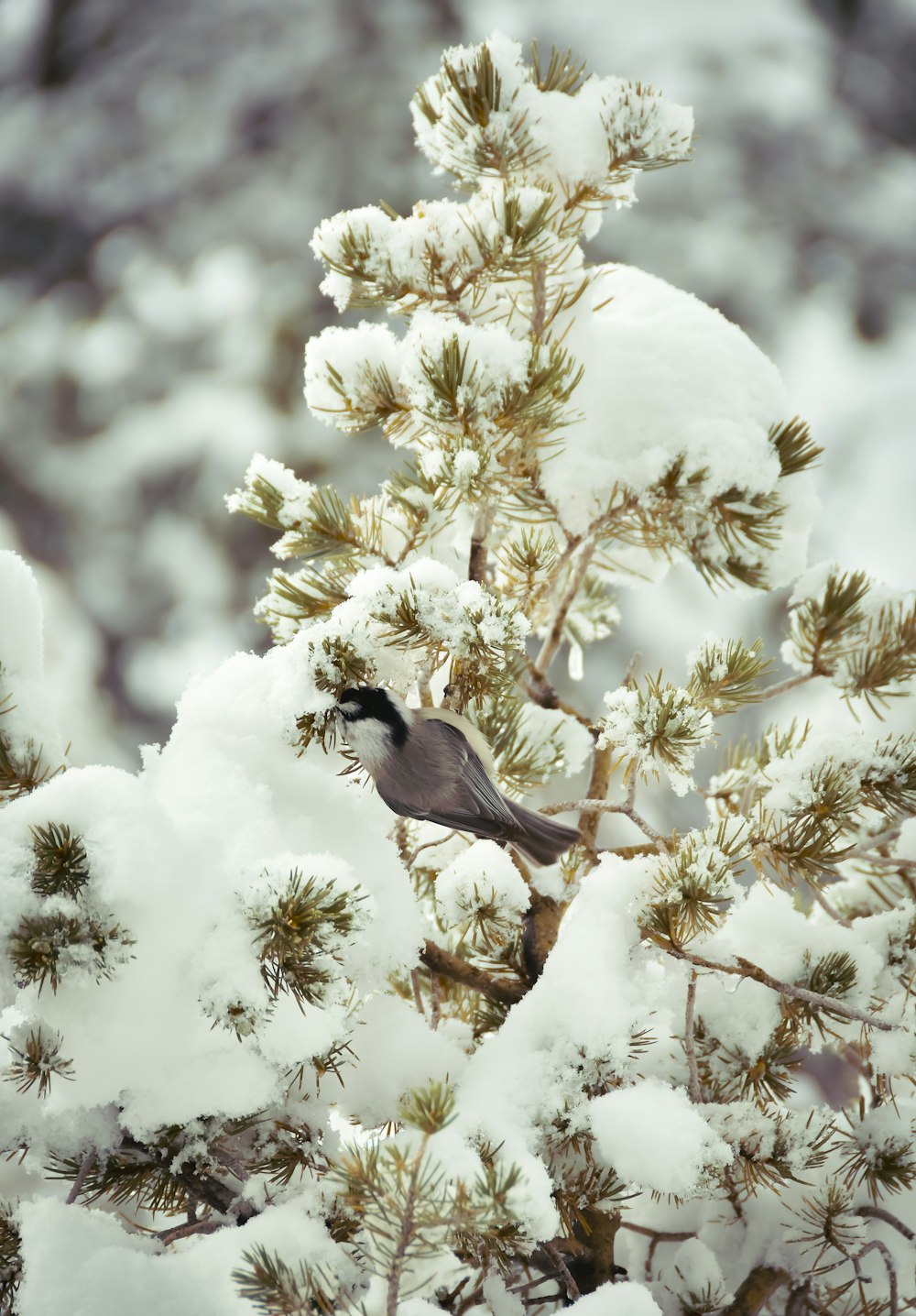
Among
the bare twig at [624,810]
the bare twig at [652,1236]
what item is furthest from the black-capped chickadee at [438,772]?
the bare twig at [652,1236]

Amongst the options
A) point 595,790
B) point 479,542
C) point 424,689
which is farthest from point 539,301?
point 595,790

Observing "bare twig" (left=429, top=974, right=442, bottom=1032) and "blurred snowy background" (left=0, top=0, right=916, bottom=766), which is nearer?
"bare twig" (left=429, top=974, right=442, bottom=1032)

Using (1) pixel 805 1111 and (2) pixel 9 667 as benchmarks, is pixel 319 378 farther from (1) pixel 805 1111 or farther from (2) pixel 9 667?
(1) pixel 805 1111

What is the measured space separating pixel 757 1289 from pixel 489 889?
435 mm

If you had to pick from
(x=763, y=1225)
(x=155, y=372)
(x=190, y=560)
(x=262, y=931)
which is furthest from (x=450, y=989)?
(x=155, y=372)

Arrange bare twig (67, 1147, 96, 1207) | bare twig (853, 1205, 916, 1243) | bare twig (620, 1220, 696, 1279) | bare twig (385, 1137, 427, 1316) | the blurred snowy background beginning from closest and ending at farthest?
1. bare twig (385, 1137, 427, 1316)
2. bare twig (67, 1147, 96, 1207)
3. bare twig (853, 1205, 916, 1243)
4. bare twig (620, 1220, 696, 1279)
5. the blurred snowy background

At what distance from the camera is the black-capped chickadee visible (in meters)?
0.91

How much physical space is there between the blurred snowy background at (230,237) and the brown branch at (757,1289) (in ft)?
8.98

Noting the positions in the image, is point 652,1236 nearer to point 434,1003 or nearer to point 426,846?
point 434,1003

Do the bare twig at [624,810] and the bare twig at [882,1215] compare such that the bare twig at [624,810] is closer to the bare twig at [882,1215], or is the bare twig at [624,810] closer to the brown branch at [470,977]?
the brown branch at [470,977]

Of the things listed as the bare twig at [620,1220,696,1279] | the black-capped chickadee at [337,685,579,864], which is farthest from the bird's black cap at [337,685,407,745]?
the bare twig at [620,1220,696,1279]

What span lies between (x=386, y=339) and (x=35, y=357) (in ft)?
11.1

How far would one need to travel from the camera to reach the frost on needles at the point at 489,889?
2.20 feet

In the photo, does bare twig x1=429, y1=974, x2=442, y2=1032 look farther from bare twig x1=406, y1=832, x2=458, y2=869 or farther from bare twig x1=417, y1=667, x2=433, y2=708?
bare twig x1=417, y1=667, x2=433, y2=708
